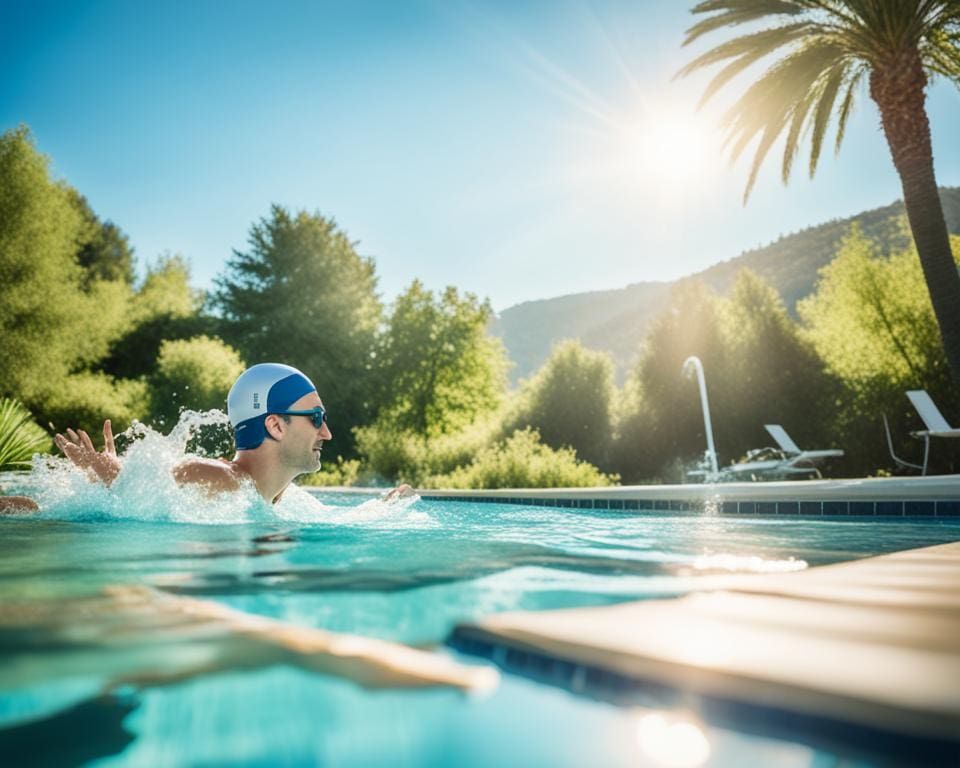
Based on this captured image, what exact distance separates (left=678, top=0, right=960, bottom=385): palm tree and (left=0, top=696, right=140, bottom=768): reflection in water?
11.4 meters

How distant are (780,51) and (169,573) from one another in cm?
1242

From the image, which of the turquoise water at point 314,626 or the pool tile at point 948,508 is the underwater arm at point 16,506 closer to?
the turquoise water at point 314,626

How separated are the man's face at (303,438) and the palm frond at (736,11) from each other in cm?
967

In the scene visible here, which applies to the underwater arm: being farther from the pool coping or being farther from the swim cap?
the pool coping

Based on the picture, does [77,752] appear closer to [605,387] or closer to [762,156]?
[762,156]

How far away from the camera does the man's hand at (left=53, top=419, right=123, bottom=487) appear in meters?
4.08

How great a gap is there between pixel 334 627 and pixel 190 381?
26.5 m

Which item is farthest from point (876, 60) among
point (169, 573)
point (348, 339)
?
point (348, 339)

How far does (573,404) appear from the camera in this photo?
1997 centimetres

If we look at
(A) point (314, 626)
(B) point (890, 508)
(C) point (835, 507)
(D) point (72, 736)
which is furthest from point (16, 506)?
(B) point (890, 508)

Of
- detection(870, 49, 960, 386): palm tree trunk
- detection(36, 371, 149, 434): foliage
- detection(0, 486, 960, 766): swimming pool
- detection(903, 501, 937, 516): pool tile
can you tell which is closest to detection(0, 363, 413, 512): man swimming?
detection(0, 486, 960, 766): swimming pool

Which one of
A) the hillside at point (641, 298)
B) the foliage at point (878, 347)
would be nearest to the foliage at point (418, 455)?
the foliage at point (878, 347)

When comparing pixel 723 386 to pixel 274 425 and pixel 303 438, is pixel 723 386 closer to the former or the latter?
pixel 303 438

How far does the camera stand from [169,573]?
252 cm
